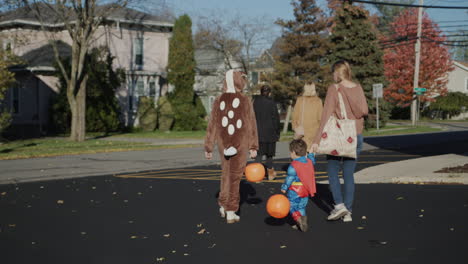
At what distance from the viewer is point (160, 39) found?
3922cm

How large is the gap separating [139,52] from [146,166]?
942 inches

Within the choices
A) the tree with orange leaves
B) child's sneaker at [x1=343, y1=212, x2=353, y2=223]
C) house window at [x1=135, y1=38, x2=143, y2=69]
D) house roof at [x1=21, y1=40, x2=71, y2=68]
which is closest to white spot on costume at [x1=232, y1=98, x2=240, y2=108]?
child's sneaker at [x1=343, y1=212, x2=353, y2=223]

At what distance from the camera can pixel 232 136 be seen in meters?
7.34

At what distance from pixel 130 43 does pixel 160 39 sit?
249 centimetres

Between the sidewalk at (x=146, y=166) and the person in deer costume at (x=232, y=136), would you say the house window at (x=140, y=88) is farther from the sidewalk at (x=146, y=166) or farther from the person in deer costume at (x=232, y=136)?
the person in deer costume at (x=232, y=136)

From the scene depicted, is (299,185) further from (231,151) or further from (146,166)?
(146,166)


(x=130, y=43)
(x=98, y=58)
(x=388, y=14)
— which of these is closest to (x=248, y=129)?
(x=98, y=58)

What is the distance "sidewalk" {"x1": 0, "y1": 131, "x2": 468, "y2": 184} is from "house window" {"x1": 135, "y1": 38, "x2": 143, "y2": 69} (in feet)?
61.9

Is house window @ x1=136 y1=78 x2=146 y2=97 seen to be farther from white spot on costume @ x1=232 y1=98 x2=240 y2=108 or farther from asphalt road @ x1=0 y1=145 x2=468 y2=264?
white spot on costume @ x1=232 y1=98 x2=240 y2=108

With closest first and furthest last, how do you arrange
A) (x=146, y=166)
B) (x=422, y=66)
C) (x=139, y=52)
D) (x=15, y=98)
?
(x=146, y=166)
(x=15, y=98)
(x=139, y=52)
(x=422, y=66)

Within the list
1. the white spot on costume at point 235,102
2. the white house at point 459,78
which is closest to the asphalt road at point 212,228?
the white spot on costume at point 235,102

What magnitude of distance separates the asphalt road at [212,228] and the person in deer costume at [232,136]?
38cm

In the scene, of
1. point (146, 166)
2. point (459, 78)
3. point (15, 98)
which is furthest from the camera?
point (459, 78)

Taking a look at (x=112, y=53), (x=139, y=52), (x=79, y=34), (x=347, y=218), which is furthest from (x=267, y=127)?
(x=139, y=52)
